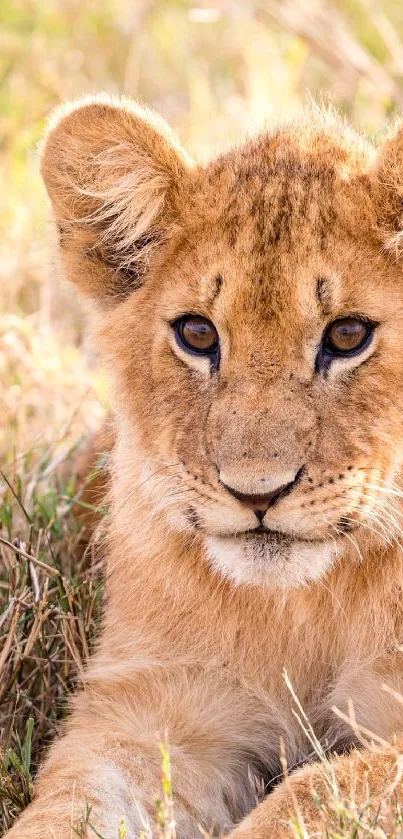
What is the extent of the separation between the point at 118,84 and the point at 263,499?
688cm

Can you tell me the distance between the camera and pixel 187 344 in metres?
3.33

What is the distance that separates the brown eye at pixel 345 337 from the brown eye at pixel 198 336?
287 millimetres

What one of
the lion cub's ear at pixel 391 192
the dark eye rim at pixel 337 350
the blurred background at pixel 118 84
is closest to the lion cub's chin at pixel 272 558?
the dark eye rim at pixel 337 350

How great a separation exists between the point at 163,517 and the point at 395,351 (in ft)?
2.51

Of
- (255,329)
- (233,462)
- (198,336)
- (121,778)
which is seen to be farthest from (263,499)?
(121,778)

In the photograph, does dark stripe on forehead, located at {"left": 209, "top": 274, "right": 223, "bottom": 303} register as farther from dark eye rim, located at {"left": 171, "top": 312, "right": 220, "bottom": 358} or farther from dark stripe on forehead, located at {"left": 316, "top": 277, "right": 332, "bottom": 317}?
dark stripe on forehead, located at {"left": 316, "top": 277, "right": 332, "bottom": 317}

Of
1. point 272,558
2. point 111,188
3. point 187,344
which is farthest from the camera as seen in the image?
point 111,188

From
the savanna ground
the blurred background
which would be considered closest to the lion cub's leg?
the savanna ground

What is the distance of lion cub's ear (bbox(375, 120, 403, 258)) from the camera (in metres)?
3.20

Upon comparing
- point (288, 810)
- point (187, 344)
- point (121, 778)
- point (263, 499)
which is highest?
point (187, 344)

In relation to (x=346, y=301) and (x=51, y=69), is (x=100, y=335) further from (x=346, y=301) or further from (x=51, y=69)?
(x=51, y=69)

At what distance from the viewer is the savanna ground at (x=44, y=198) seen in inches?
151

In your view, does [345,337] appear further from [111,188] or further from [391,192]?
[111,188]

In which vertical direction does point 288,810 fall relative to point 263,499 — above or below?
below
